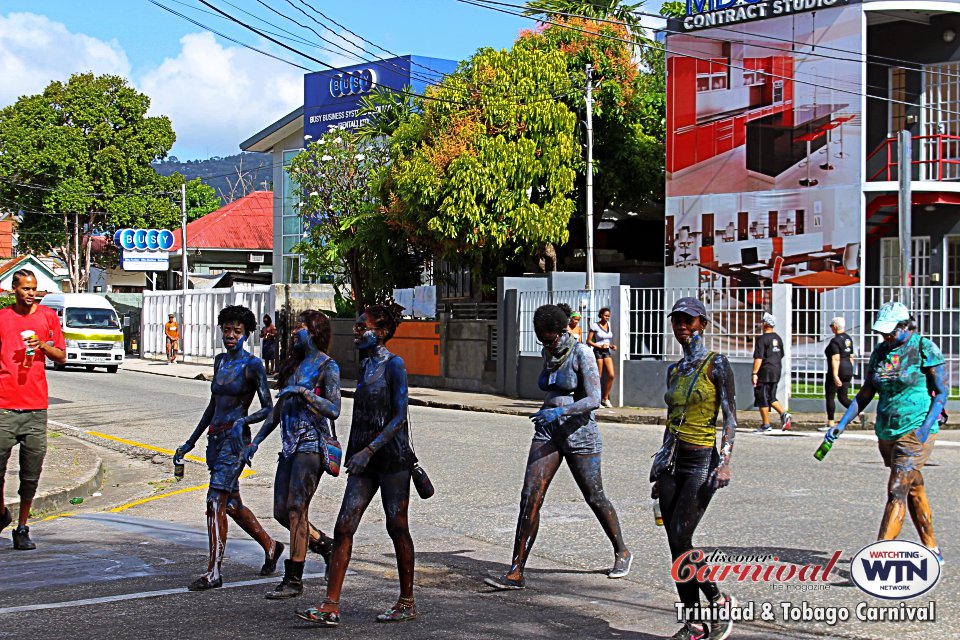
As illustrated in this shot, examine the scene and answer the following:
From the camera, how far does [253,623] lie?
6.38m

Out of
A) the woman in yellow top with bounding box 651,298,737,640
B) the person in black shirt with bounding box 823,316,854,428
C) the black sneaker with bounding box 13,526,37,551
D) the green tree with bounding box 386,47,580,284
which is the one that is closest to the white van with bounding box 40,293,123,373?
the green tree with bounding box 386,47,580,284

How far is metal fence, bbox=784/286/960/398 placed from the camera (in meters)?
19.5

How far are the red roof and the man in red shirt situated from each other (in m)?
49.5

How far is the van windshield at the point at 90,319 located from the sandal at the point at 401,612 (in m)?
32.1

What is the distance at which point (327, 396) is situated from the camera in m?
7.11

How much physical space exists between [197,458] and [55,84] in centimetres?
4351

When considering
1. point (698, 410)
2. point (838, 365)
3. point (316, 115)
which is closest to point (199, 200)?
point (316, 115)

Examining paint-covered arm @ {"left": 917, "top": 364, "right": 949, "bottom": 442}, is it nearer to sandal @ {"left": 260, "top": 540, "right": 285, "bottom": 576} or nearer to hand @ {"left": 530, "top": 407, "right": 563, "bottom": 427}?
hand @ {"left": 530, "top": 407, "right": 563, "bottom": 427}

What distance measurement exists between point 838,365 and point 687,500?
12.1 metres

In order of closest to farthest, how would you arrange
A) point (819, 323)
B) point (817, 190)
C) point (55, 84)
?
point (819, 323), point (817, 190), point (55, 84)

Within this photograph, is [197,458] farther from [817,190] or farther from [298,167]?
[298,167]

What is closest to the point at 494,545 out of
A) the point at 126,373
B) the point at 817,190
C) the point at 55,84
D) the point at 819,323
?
the point at 819,323

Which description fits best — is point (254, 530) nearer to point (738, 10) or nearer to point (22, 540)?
point (22, 540)

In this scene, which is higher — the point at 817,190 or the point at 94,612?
the point at 817,190
